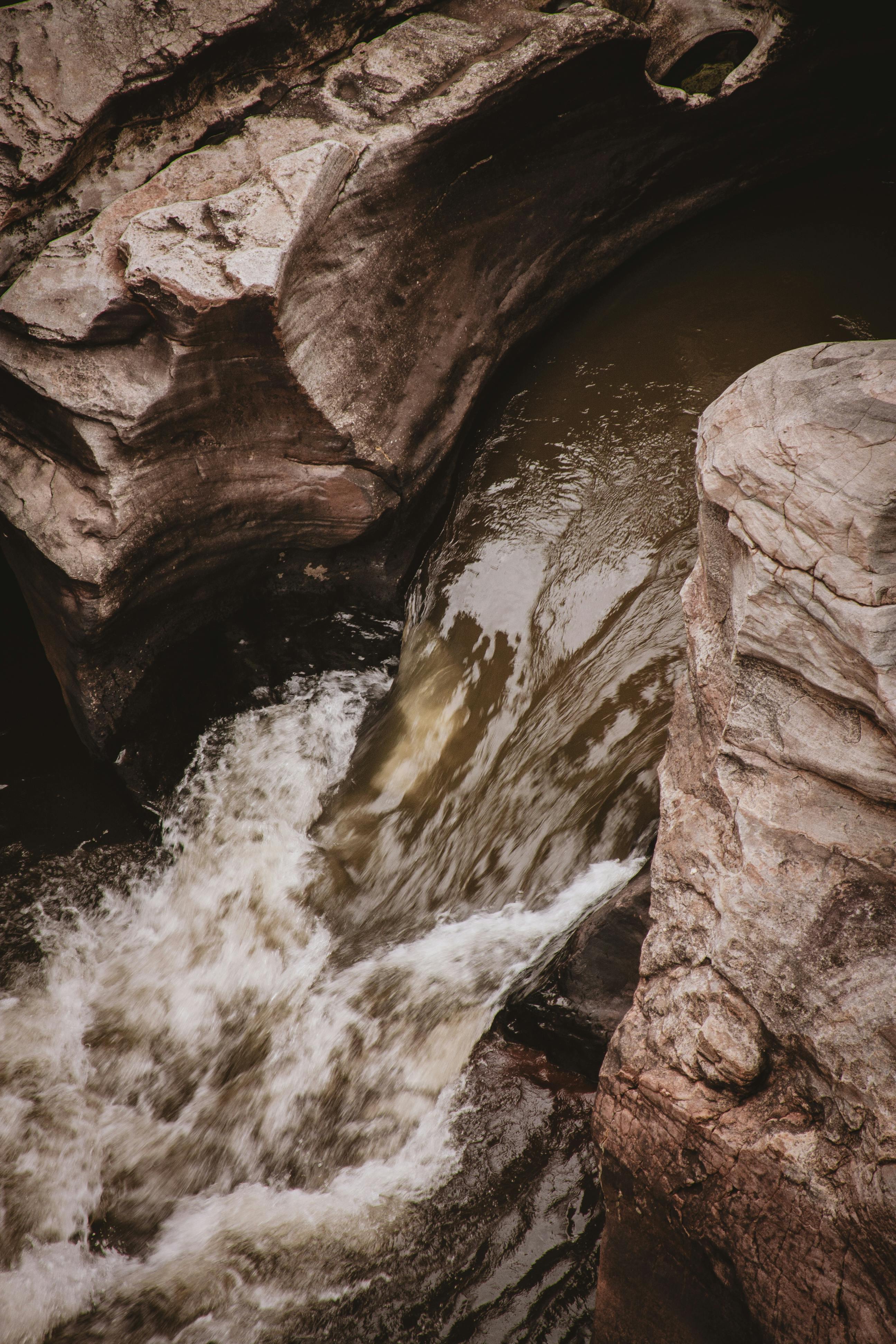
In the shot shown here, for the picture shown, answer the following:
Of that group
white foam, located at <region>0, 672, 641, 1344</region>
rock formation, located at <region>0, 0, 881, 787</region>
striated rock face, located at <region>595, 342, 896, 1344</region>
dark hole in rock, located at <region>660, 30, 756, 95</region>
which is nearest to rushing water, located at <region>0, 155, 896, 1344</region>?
white foam, located at <region>0, 672, 641, 1344</region>

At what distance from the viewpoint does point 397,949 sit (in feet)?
9.68

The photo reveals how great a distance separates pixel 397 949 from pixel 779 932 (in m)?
1.64

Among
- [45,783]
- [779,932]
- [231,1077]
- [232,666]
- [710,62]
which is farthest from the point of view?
[710,62]

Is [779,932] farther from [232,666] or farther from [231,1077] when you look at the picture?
[232,666]

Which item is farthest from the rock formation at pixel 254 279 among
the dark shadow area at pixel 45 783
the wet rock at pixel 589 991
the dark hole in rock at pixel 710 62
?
the wet rock at pixel 589 991

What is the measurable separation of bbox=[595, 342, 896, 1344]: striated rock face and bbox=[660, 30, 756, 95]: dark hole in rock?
3624 millimetres

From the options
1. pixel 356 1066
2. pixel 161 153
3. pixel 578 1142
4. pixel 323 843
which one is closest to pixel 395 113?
pixel 161 153

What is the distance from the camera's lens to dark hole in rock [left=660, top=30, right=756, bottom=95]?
14.2ft

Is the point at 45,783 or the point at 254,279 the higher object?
the point at 254,279

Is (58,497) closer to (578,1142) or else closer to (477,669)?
(477,669)

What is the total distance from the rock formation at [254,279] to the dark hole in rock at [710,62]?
0.45 meters

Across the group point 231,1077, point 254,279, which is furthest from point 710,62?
point 231,1077

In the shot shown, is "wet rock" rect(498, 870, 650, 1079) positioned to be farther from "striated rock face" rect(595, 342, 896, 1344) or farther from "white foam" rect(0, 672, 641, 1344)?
"striated rock face" rect(595, 342, 896, 1344)

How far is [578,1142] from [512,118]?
14.3 feet
